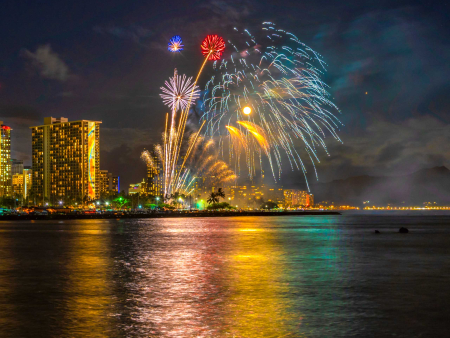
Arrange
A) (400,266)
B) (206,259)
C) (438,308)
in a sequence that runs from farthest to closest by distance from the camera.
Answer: (206,259), (400,266), (438,308)

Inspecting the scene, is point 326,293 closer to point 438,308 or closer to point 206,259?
point 438,308

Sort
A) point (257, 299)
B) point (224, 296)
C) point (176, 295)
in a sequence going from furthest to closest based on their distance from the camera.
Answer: point (176, 295) → point (224, 296) → point (257, 299)

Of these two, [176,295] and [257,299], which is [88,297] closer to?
[176,295]

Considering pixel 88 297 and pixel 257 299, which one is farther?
pixel 88 297

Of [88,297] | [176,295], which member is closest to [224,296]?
[176,295]

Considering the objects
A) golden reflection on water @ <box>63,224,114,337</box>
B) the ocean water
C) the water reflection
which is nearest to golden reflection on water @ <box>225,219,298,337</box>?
the ocean water

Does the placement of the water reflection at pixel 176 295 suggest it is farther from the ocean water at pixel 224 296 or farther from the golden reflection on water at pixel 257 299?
the golden reflection on water at pixel 257 299

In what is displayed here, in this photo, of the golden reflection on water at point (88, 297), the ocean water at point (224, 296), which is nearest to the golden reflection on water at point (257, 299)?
the ocean water at point (224, 296)

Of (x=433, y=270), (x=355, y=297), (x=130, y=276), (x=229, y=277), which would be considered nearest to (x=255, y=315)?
(x=355, y=297)
